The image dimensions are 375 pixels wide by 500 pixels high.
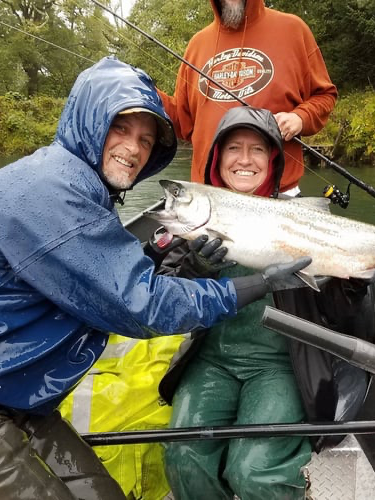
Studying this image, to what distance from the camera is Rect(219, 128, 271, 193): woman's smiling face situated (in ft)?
8.26

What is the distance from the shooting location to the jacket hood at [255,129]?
2.43m

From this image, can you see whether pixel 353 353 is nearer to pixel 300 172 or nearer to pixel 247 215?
pixel 247 215

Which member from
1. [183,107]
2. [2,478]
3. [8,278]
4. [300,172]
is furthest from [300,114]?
[2,478]

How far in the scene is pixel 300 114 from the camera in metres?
3.20

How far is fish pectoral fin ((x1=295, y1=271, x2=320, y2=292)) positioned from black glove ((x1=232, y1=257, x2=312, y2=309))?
0.02 m

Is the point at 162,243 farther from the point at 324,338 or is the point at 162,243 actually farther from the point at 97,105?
the point at 324,338

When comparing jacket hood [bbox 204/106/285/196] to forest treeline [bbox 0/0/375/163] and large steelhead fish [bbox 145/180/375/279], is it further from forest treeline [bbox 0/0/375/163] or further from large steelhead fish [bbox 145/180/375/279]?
forest treeline [bbox 0/0/375/163]

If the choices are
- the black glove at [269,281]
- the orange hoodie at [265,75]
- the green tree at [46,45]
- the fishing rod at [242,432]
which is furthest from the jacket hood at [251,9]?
the green tree at [46,45]

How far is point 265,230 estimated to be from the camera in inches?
88.0

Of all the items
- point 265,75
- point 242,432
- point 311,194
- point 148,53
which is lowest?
point 311,194

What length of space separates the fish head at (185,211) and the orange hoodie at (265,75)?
1196 millimetres

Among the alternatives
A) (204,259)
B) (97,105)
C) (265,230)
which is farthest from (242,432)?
(97,105)

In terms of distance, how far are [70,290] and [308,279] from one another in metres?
1.05

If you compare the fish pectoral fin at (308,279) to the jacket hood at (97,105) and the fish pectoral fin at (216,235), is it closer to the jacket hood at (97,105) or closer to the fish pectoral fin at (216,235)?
the fish pectoral fin at (216,235)
